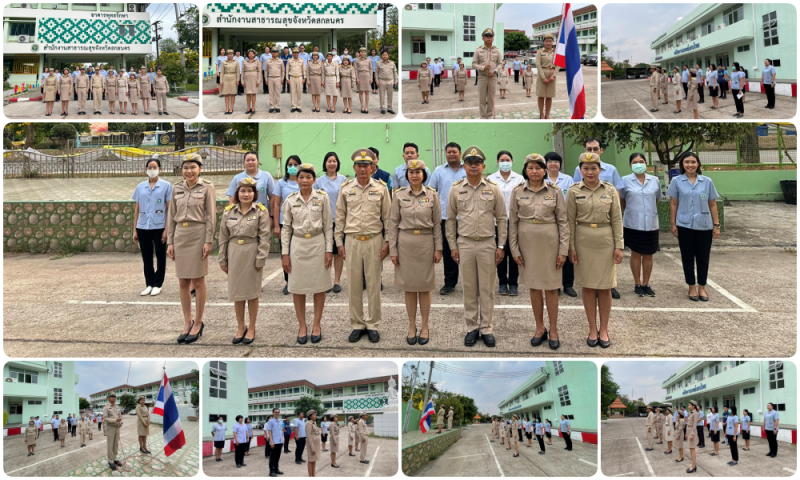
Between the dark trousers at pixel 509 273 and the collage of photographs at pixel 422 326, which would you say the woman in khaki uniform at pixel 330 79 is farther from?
the dark trousers at pixel 509 273

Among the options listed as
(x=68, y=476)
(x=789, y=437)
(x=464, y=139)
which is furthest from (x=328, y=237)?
(x=464, y=139)

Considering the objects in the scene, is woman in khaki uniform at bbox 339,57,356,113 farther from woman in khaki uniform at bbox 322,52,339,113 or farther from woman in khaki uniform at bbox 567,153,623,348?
woman in khaki uniform at bbox 567,153,623,348

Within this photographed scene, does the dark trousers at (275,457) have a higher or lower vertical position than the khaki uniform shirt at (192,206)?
lower

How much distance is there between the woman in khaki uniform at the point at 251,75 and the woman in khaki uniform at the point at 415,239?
5.50m

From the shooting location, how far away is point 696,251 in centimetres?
515

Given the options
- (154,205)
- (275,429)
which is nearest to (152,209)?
(154,205)

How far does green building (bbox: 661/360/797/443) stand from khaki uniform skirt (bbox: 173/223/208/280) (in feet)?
12.2

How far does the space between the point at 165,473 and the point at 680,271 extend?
5.92m

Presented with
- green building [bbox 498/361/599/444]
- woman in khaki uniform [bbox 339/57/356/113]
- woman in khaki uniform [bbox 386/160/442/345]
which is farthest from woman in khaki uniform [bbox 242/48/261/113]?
green building [bbox 498/361/599/444]

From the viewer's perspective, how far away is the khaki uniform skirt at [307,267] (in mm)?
4137

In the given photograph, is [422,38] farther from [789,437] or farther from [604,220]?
[789,437]

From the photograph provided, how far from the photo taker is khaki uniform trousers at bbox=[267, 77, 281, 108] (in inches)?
337

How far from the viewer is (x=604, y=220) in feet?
12.8

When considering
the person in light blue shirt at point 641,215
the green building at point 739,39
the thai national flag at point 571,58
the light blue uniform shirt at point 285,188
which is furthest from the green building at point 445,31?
the person in light blue shirt at point 641,215
